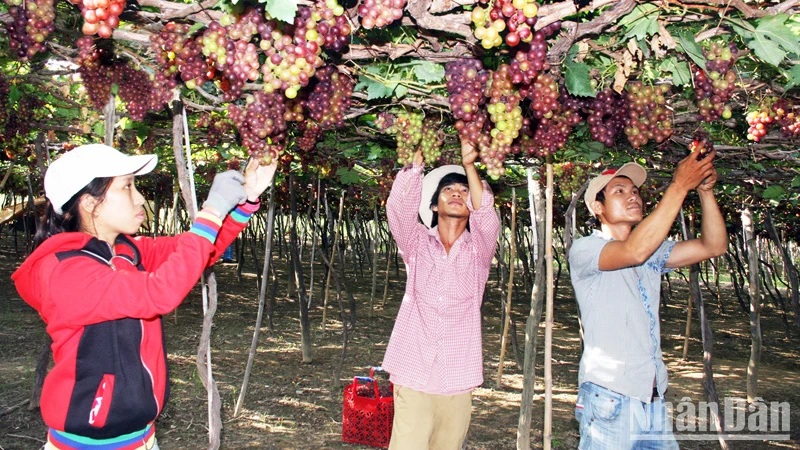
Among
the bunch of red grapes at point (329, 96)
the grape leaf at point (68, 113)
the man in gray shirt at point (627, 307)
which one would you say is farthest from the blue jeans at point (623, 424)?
the grape leaf at point (68, 113)

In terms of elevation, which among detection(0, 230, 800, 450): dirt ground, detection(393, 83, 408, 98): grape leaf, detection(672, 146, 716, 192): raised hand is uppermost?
detection(393, 83, 408, 98): grape leaf

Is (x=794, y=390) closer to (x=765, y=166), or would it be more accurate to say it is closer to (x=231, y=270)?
(x=765, y=166)

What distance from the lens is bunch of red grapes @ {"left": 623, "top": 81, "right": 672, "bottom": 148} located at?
2.55 meters

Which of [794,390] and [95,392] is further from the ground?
[95,392]

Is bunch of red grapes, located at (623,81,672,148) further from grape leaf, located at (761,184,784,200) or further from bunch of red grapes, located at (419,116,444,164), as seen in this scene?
grape leaf, located at (761,184,784,200)

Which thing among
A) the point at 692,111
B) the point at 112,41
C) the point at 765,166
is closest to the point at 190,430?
the point at 112,41

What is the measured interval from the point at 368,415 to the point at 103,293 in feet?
10.0

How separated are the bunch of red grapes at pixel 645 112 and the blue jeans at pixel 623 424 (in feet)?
3.64

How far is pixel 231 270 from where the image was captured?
16.7 meters

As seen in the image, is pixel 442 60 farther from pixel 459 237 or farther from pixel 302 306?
pixel 302 306

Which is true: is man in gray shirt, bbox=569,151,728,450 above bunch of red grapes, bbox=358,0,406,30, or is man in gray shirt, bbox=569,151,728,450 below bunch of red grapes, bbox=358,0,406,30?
below

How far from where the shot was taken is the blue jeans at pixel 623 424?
Answer: 2.57 m

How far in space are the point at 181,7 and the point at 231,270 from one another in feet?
50.2

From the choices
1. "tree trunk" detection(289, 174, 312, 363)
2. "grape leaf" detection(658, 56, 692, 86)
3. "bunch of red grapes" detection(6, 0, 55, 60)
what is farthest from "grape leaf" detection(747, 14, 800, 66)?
"tree trunk" detection(289, 174, 312, 363)
